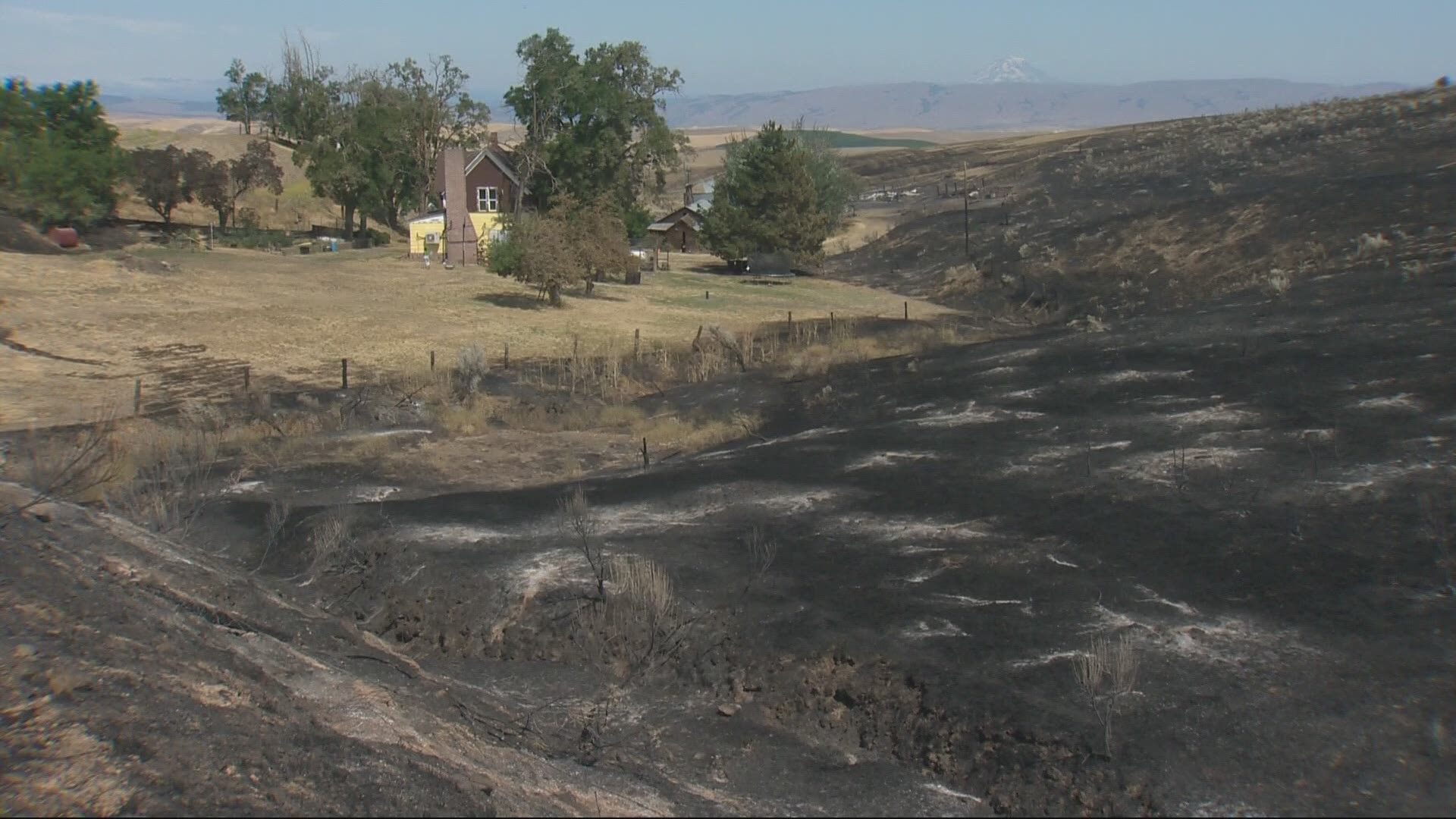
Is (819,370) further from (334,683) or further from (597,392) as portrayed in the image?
(334,683)

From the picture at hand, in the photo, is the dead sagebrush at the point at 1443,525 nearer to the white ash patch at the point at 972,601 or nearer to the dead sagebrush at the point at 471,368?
the white ash patch at the point at 972,601

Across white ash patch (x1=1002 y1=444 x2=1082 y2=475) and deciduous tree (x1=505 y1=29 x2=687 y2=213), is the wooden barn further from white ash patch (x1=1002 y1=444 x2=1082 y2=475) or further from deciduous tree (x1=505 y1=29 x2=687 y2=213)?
white ash patch (x1=1002 y1=444 x2=1082 y2=475)

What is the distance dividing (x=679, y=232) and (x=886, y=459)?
64909 mm

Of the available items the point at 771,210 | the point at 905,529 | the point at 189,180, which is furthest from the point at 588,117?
the point at 905,529

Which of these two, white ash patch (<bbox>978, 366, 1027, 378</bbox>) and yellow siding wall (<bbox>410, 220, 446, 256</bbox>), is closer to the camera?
white ash patch (<bbox>978, 366, 1027, 378</bbox>)

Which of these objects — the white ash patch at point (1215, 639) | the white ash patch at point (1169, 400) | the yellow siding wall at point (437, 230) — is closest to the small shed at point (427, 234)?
the yellow siding wall at point (437, 230)

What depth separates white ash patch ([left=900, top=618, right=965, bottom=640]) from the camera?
10.4 m

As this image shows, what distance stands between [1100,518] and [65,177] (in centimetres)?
5988

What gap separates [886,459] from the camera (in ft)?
57.8

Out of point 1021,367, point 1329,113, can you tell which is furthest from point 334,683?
point 1329,113

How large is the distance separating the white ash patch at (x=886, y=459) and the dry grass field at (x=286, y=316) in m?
16.8

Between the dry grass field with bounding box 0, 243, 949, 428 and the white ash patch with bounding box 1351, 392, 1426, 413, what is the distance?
941 inches

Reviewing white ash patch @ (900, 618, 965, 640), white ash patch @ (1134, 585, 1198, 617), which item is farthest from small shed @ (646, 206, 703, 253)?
white ash patch @ (900, 618, 965, 640)

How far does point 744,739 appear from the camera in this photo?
8922mm
